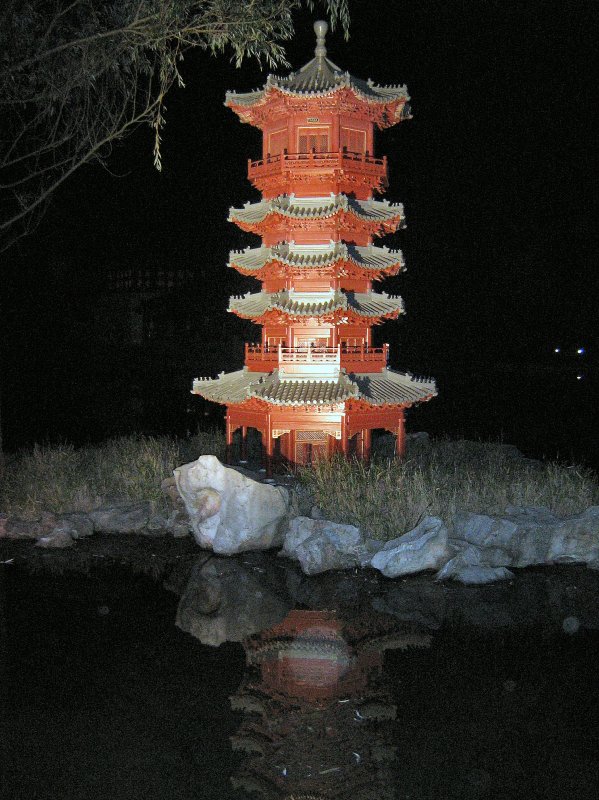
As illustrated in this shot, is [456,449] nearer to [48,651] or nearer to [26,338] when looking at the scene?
[48,651]

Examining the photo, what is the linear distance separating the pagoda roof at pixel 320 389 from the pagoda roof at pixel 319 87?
5.34 meters

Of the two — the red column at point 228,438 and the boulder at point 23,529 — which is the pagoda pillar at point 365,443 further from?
the boulder at point 23,529

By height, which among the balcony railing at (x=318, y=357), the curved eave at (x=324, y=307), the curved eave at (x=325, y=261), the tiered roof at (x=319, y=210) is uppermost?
the tiered roof at (x=319, y=210)

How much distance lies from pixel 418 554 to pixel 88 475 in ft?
23.5

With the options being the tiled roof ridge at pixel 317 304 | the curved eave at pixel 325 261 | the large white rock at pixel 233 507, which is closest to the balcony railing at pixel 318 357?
the tiled roof ridge at pixel 317 304

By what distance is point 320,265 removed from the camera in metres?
16.5

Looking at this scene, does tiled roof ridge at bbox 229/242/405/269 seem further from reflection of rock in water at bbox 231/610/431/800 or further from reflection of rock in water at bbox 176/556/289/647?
reflection of rock in water at bbox 231/610/431/800

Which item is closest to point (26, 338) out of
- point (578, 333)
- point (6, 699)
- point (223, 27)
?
point (578, 333)

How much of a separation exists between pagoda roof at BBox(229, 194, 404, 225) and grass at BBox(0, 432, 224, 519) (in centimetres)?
515

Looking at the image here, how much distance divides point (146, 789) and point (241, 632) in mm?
3694

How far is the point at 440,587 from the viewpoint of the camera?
38.7ft

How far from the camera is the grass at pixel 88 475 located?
49.6 feet

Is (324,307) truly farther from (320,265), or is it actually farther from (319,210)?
(319,210)

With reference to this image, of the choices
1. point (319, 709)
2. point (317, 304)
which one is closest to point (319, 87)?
point (317, 304)
